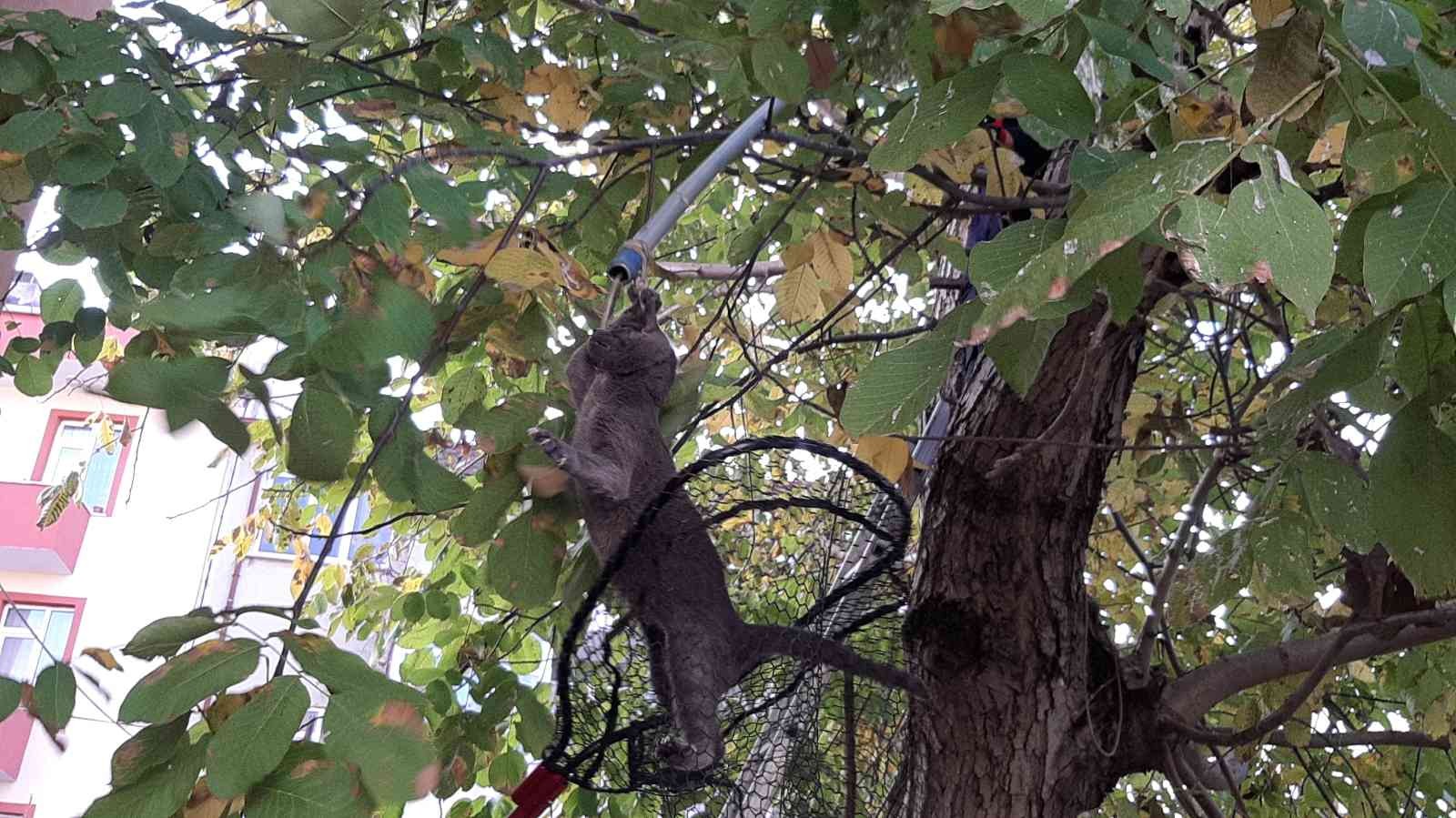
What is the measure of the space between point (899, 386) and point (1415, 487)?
16.5 inches

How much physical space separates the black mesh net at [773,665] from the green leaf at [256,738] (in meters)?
0.27

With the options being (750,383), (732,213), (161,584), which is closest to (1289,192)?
(750,383)

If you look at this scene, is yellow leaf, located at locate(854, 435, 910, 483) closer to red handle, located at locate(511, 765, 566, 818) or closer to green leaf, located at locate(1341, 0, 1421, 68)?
red handle, located at locate(511, 765, 566, 818)

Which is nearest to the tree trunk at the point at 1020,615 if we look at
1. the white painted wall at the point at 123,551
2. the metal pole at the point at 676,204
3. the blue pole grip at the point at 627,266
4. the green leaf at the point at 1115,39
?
the metal pole at the point at 676,204

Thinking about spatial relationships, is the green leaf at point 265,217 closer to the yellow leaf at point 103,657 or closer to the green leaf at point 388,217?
the green leaf at point 388,217

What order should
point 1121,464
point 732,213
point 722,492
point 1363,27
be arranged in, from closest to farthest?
point 1363,27 → point 722,492 → point 1121,464 → point 732,213

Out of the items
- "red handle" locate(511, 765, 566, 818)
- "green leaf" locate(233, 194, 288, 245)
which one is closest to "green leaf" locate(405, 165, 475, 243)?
"green leaf" locate(233, 194, 288, 245)

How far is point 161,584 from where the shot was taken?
27.8 ft

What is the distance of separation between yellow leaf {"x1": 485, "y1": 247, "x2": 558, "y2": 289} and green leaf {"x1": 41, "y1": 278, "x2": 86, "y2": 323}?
1045 mm

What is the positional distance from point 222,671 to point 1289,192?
79 centimetres

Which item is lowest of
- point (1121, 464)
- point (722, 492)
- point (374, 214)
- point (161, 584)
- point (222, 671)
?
point (222, 671)

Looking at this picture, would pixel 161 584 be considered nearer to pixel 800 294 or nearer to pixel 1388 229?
pixel 800 294

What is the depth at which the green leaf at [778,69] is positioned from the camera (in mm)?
1299

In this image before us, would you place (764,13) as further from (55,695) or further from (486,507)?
(55,695)
